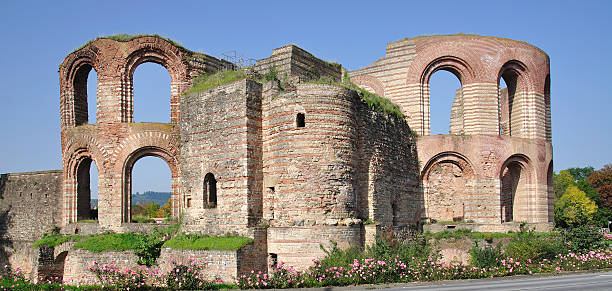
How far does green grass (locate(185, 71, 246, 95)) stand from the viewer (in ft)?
66.0

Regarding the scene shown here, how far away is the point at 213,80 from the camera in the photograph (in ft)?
70.8

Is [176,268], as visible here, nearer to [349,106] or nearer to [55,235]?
[349,106]

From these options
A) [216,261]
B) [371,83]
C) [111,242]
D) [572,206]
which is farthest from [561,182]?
[111,242]

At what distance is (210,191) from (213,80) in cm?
451

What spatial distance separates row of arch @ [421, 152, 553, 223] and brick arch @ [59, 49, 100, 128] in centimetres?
1513

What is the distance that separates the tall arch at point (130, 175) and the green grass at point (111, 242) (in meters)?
1.40

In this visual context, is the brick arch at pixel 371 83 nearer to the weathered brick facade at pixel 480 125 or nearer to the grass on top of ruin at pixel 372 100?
the weathered brick facade at pixel 480 125

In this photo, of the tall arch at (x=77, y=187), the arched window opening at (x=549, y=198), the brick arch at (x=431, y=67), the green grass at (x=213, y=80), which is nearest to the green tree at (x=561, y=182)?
the arched window opening at (x=549, y=198)

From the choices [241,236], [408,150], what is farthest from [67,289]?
[408,150]

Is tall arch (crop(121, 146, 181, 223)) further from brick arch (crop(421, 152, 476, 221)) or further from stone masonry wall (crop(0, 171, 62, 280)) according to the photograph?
brick arch (crop(421, 152, 476, 221))

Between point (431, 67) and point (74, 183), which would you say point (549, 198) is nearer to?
point (431, 67)

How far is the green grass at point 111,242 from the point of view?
770 inches

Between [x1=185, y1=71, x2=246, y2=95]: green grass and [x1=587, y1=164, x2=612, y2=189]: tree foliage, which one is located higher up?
[x1=185, y1=71, x2=246, y2=95]: green grass

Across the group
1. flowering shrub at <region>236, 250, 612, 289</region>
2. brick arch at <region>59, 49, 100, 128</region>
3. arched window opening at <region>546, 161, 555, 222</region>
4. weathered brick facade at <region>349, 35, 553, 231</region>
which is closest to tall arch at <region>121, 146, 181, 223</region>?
brick arch at <region>59, 49, 100, 128</region>
